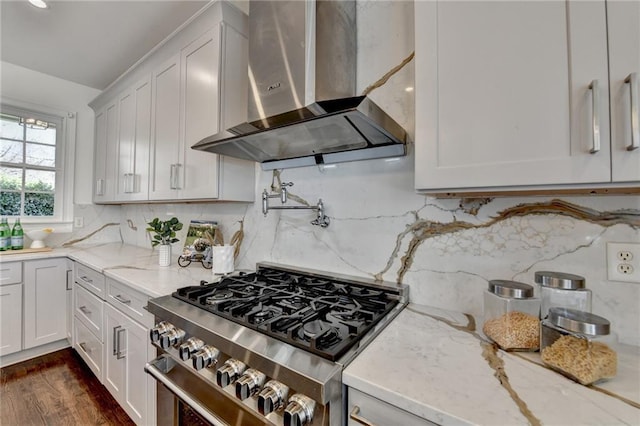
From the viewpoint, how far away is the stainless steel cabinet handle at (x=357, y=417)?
1.97ft

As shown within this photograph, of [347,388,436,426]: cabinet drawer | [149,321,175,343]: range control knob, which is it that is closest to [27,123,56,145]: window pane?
[149,321,175,343]: range control knob

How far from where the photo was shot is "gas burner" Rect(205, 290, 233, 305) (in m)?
1.06

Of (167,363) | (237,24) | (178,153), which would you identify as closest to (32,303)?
(178,153)

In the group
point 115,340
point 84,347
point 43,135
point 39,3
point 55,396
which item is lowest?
point 55,396

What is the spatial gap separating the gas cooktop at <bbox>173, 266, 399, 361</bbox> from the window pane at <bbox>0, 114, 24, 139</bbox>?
117 inches

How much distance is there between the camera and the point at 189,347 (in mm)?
901

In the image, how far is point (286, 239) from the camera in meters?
1.57

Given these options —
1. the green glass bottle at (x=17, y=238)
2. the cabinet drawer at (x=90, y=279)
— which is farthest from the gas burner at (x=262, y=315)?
the green glass bottle at (x=17, y=238)

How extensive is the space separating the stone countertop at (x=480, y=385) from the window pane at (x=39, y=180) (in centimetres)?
368

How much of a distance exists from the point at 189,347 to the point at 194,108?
140 centimetres

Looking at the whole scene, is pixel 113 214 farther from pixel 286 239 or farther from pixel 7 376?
pixel 286 239

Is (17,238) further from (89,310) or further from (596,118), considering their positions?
(596,118)

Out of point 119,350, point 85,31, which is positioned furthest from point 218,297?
point 85,31

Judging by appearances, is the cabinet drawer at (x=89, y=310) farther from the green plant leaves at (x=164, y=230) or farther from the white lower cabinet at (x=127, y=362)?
the green plant leaves at (x=164, y=230)
